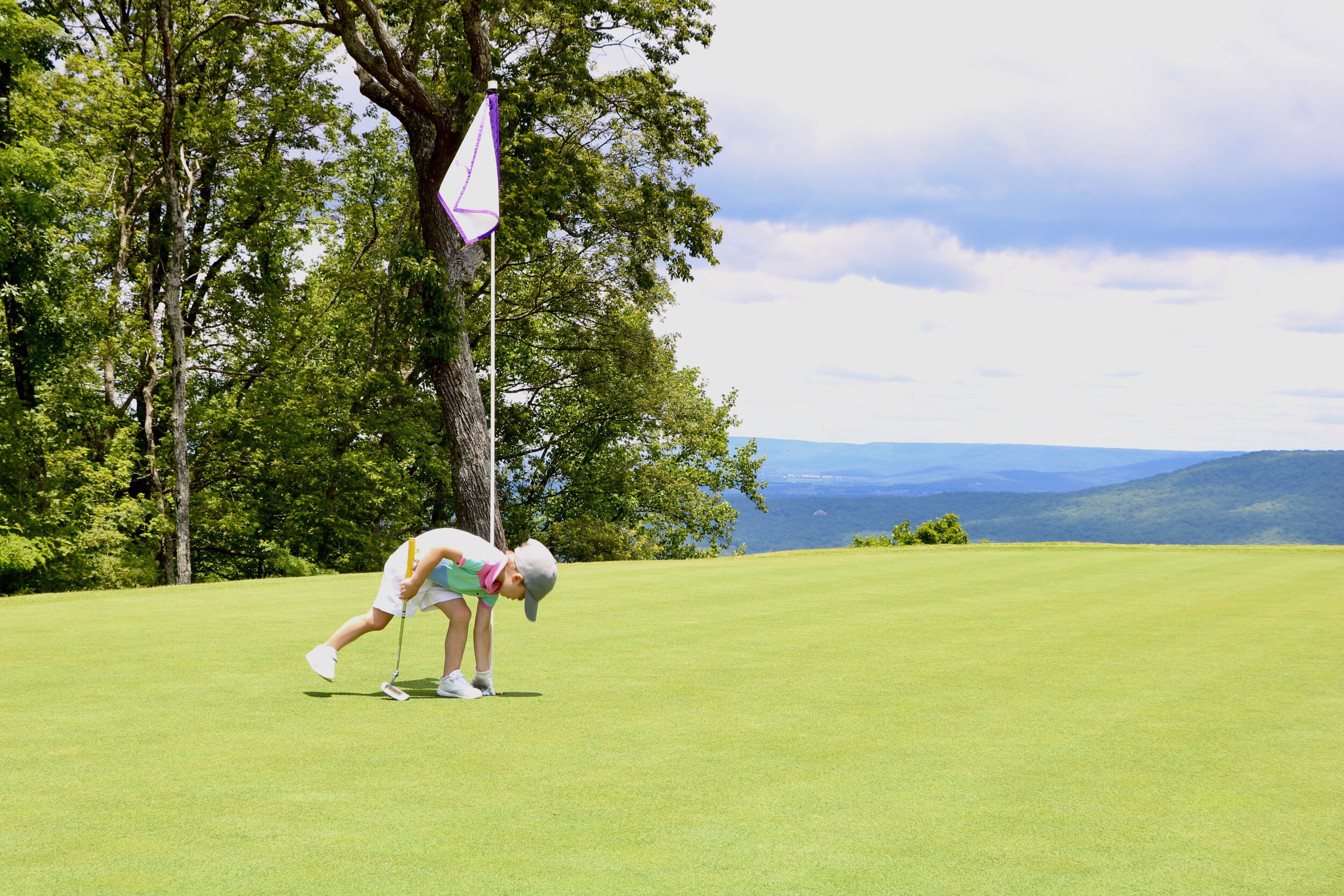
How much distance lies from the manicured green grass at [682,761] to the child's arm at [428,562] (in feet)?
2.53

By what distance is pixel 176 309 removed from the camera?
28531 millimetres

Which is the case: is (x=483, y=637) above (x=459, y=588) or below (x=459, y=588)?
below

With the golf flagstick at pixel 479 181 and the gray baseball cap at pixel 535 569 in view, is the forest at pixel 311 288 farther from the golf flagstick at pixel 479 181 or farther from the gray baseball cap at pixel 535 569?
the gray baseball cap at pixel 535 569

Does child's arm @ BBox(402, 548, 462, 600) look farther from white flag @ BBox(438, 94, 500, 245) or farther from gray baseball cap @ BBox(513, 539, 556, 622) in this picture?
white flag @ BBox(438, 94, 500, 245)

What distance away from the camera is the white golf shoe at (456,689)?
7367mm

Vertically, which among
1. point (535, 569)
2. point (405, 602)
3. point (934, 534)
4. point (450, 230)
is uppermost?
point (450, 230)

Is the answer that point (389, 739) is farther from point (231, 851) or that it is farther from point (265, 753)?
point (231, 851)

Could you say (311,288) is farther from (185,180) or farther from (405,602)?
(405,602)

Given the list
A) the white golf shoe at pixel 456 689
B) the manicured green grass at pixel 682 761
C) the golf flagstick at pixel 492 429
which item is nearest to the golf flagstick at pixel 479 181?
the golf flagstick at pixel 492 429

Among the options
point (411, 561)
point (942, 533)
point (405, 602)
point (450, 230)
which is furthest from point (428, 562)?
point (942, 533)

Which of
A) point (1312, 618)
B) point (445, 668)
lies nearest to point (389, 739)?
point (445, 668)

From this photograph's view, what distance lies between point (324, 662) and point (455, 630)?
0.93 meters

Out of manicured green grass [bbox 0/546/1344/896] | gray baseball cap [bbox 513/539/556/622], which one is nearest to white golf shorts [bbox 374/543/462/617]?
gray baseball cap [bbox 513/539/556/622]

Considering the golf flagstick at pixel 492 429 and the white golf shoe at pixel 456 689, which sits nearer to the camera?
the white golf shoe at pixel 456 689
